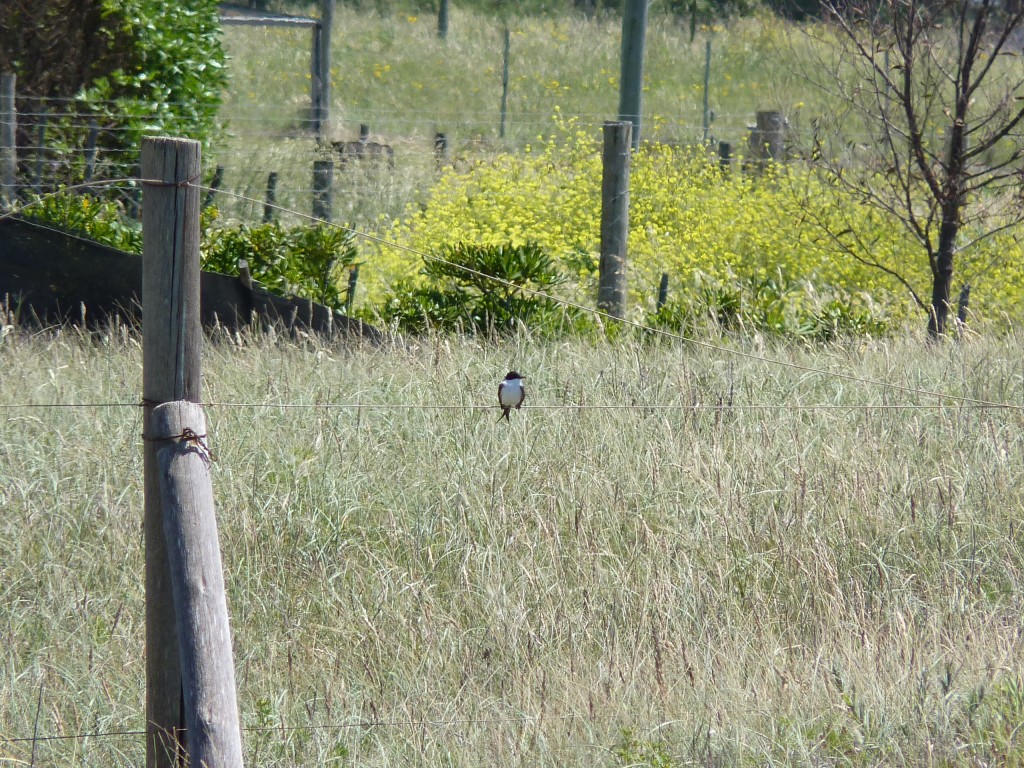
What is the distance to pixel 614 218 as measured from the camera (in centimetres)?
739

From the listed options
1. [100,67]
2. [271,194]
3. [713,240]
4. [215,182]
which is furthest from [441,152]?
[100,67]

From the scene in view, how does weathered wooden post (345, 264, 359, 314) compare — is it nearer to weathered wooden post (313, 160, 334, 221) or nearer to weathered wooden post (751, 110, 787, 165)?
weathered wooden post (313, 160, 334, 221)

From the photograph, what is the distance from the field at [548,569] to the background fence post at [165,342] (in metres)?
0.39

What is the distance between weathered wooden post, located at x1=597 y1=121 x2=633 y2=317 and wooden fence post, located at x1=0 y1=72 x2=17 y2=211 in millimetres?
4495

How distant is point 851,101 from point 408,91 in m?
18.8

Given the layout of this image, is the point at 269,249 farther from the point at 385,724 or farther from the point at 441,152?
the point at 441,152

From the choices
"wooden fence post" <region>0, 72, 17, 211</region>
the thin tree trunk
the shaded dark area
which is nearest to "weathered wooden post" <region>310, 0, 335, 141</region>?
"wooden fence post" <region>0, 72, 17, 211</region>

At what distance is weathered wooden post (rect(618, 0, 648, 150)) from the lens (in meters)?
8.53

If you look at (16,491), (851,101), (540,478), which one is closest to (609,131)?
(851,101)

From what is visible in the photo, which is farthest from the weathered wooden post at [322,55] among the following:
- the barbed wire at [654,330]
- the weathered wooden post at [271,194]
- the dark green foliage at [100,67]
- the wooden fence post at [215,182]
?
the barbed wire at [654,330]

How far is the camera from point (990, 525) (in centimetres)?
398

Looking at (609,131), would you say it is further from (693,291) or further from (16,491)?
(16,491)

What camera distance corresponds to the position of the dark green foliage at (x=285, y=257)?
706cm

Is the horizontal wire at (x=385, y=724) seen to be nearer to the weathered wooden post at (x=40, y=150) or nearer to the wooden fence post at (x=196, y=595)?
the wooden fence post at (x=196, y=595)
